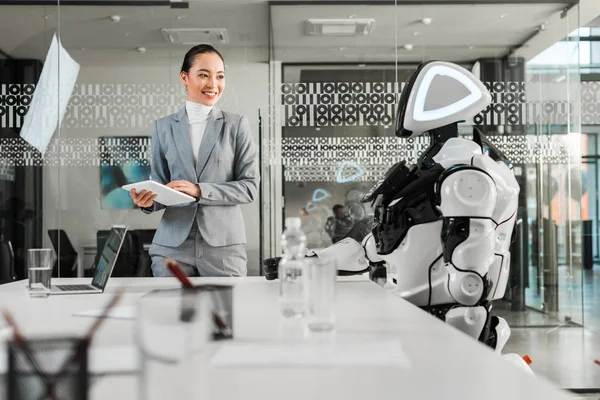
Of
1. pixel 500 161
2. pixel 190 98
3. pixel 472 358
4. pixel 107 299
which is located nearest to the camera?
pixel 472 358

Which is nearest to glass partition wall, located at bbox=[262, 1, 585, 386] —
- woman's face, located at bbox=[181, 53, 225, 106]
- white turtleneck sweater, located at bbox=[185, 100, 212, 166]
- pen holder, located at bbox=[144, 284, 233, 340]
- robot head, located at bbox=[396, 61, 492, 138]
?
woman's face, located at bbox=[181, 53, 225, 106]

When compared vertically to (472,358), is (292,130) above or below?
above

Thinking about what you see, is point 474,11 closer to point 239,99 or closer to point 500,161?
point 239,99

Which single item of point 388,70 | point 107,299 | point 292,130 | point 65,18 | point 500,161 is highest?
point 65,18

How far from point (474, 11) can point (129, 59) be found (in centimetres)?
286

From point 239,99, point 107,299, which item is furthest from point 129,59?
point 107,299

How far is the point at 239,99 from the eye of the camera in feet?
16.6

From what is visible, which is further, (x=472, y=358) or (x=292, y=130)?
(x=292, y=130)

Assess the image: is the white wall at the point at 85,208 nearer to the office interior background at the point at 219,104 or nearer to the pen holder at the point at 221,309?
the office interior background at the point at 219,104

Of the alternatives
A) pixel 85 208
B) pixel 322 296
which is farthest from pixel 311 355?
pixel 85 208

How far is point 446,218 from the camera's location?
6.63 feet

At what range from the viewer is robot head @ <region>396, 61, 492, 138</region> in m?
2.27

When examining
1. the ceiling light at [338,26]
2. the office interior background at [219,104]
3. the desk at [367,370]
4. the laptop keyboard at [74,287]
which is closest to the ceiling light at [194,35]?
the office interior background at [219,104]

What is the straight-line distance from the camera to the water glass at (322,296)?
1172mm
